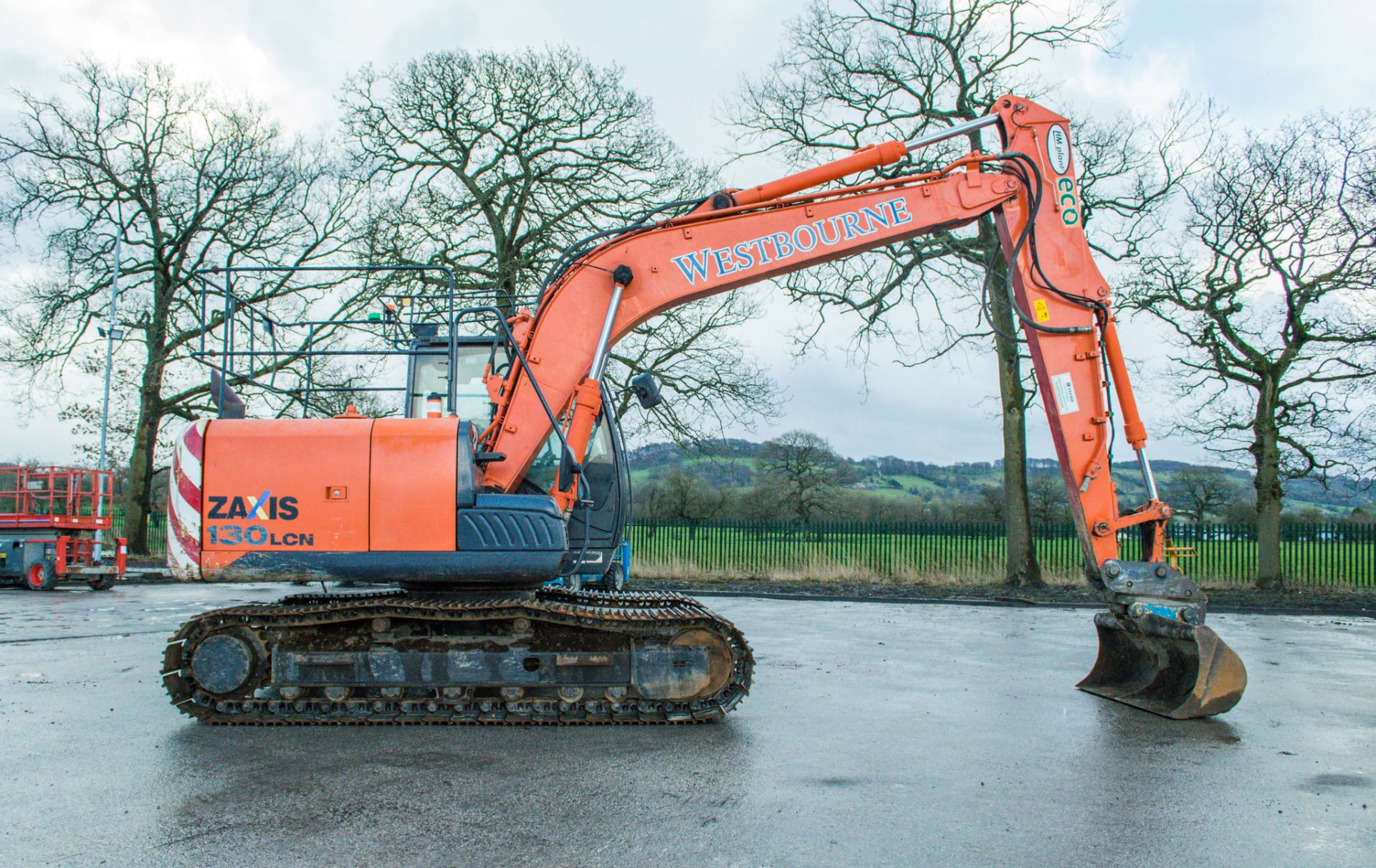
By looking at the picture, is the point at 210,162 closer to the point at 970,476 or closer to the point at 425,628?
the point at 425,628

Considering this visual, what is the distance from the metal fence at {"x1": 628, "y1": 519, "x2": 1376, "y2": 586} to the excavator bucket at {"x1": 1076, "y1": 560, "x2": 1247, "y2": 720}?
11.7 metres

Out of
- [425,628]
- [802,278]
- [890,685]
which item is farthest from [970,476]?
[425,628]

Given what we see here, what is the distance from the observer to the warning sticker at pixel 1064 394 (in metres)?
7.21

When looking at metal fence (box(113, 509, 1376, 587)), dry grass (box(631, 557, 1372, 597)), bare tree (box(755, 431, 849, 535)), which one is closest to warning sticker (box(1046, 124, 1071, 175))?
dry grass (box(631, 557, 1372, 597))

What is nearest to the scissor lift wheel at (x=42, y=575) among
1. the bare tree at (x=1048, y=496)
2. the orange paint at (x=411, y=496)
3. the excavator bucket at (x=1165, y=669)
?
the orange paint at (x=411, y=496)

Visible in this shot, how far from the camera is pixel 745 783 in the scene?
16.4 ft

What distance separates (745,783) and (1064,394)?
4.05 metres

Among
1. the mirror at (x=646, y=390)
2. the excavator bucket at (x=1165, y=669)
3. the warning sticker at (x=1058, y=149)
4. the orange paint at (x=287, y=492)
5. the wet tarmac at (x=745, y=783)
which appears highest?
the warning sticker at (x=1058, y=149)

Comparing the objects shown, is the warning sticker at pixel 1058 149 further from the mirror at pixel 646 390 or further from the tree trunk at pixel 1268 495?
the tree trunk at pixel 1268 495

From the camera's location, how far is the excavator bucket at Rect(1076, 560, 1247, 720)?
6465 mm

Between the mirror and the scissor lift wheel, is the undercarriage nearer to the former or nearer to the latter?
the mirror

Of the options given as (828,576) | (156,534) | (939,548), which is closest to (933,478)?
(939,548)

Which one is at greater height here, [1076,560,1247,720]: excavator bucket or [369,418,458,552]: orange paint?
[369,418,458,552]: orange paint

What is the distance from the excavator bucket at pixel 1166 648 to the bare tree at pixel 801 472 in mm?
32511
